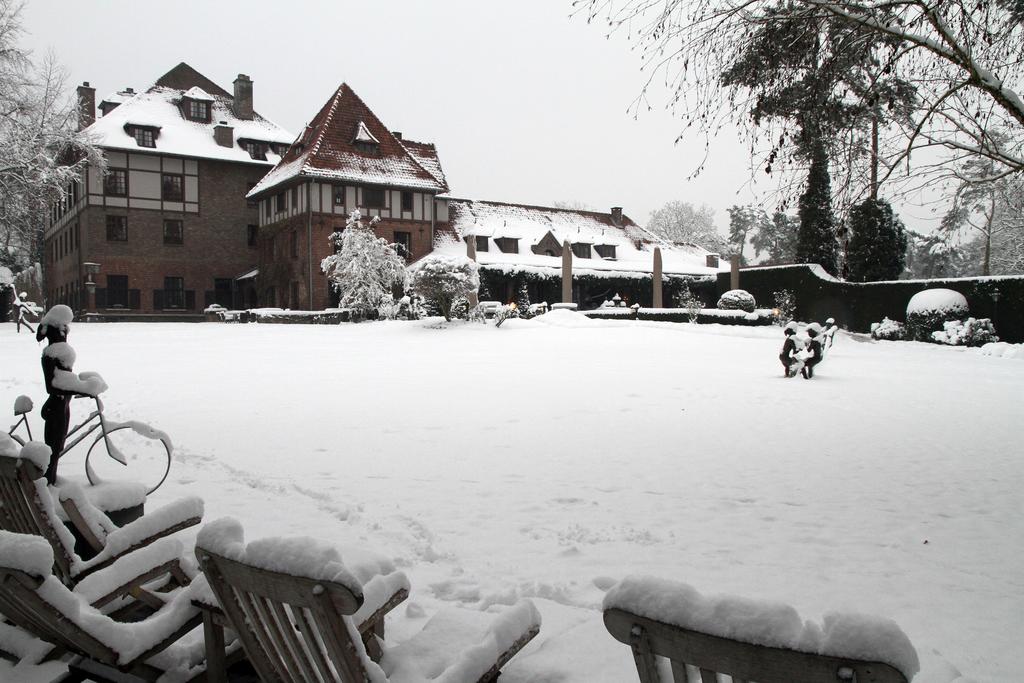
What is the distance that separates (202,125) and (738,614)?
152 ft

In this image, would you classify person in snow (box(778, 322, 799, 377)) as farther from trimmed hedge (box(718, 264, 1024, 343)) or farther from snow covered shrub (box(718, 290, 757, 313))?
snow covered shrub (box(718, 290, 757, 313))

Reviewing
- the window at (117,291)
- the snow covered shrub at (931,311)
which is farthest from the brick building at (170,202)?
the snow covered shrub at (931,311)

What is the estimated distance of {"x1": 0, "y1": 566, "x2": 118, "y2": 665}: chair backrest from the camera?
6.84 ft

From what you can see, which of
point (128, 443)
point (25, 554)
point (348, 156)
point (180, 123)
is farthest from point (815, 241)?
point (180, 123)

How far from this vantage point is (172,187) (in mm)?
40094

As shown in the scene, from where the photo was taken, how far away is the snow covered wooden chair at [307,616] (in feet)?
5.69

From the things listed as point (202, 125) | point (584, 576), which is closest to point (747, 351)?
point (584, 576)

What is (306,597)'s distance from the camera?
5.76ft

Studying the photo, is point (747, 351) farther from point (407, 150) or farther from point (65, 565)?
point (407, 150)

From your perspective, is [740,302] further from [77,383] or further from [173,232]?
[173,232]

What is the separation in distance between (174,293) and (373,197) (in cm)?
1273

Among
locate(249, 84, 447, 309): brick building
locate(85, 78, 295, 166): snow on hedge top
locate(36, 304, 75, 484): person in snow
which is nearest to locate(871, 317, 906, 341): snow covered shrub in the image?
locate(249, 84, 447, 309): brick building

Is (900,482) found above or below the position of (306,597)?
below

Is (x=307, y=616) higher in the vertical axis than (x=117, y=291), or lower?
lower
